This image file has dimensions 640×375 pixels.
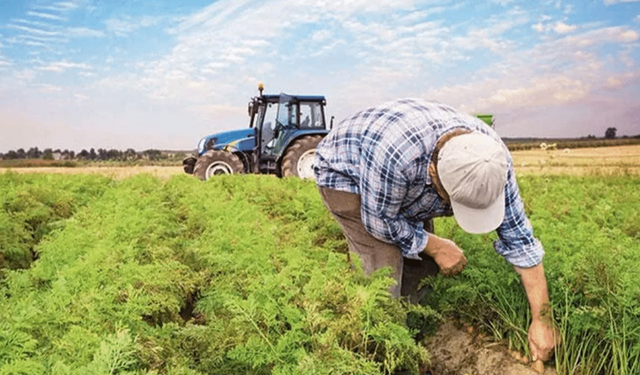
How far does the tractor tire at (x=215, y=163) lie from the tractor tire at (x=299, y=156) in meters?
1.68

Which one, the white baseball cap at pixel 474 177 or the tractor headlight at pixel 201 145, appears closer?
the white baseball cap at pixel 474 177

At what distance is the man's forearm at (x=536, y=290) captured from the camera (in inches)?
158

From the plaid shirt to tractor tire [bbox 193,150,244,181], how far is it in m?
12.6

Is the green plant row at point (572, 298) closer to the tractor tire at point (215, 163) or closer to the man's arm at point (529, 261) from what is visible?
the man's arm at point (529, 261)

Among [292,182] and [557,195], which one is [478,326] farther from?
[292,182]

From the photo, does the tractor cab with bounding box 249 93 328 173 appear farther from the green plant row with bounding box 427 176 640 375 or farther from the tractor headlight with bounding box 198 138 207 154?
the green plant row with bounding box 427 176 640 375

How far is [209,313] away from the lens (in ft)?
14.7

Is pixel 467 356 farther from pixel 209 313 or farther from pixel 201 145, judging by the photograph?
pixel 201 145

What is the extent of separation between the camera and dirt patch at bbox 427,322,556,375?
4252 mm

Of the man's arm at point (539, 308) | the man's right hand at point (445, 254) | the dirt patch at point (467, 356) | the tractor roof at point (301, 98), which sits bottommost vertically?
the dirt patch at point (467, 356)

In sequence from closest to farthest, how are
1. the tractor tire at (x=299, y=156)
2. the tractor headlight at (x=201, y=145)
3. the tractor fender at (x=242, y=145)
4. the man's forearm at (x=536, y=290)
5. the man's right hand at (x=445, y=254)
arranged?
the man's forearm at (x=536, y=290) < the man's right hand at (x=445, y=254) < the tractor tire at (x=299, y=156) < the tractor fender at (x=242, y=145) < the tractor headlight at (x=201, y=145)

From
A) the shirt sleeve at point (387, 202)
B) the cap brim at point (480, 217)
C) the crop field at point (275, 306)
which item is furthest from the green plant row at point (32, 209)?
the cap brim at point (480, 217)

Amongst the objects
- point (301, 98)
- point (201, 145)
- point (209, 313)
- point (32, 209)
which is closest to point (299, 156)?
point (301, 98)

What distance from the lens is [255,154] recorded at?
16.9 meters
